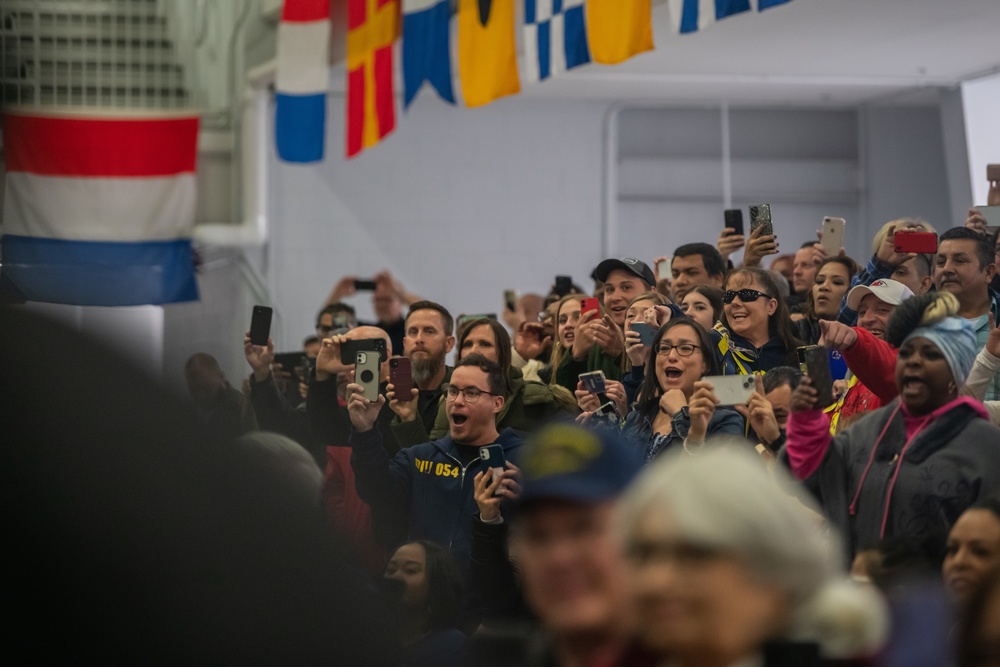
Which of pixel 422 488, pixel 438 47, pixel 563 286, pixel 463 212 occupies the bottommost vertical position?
pixel 422 488

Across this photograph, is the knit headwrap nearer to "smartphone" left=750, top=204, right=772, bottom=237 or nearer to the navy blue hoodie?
the navy blue hoodie

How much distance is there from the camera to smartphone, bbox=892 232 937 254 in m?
4.00

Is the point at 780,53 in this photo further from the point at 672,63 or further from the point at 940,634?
the point at 940,634

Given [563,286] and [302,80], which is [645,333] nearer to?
[563,286]

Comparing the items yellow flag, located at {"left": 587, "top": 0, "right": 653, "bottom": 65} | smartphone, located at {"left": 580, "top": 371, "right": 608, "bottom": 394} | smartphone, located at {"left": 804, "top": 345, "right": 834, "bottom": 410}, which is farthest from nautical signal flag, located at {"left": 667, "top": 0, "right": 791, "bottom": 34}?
smartphone, located at {"left": 804, "top": 345, "right": 834, "bottom": 410}

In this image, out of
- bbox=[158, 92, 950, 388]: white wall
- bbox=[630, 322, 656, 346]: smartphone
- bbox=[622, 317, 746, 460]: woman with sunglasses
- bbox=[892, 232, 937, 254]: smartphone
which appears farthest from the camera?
bbox=[158, 92, 950, 388]: white wall

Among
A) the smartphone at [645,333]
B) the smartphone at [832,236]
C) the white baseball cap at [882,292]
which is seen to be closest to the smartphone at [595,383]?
the smartphone at [645,333]

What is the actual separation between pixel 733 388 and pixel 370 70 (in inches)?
203

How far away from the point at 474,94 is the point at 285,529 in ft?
19.4

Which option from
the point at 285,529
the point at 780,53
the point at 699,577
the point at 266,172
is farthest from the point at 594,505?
the point at 266,172

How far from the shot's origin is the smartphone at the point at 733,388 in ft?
Answer: 9.77

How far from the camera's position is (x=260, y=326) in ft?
15.9

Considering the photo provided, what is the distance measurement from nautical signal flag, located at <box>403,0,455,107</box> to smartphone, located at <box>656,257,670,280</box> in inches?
77.4

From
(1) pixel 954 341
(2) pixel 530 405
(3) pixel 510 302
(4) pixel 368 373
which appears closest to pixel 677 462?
(1) pixel 954 341
